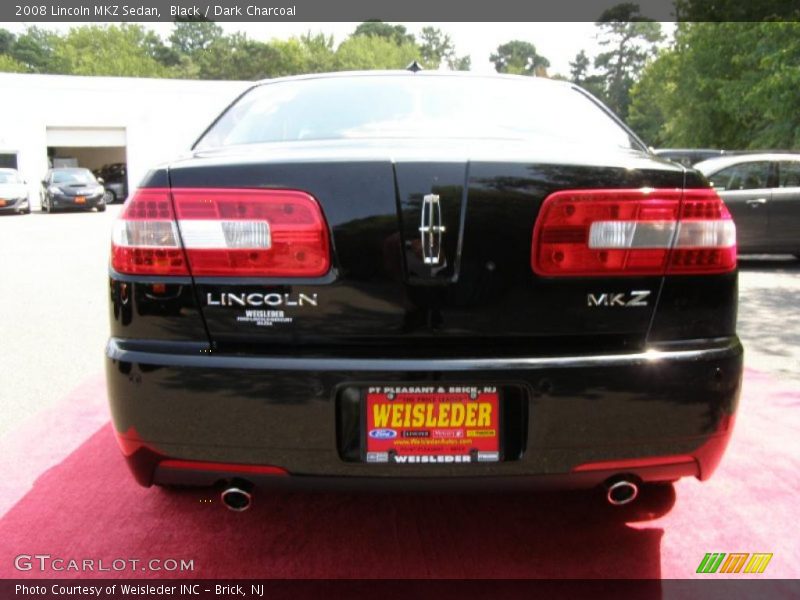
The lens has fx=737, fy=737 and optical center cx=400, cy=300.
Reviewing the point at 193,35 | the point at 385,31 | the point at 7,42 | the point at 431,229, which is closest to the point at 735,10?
the point at 431,229

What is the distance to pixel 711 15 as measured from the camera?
2086 centimetres

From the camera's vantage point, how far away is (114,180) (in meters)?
33.3

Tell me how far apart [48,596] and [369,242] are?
4.87 ft

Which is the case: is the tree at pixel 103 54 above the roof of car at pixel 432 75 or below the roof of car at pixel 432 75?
above

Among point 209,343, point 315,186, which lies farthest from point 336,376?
point 315,186

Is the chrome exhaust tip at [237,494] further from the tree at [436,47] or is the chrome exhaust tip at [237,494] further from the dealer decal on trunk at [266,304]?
the tree at [436,47]

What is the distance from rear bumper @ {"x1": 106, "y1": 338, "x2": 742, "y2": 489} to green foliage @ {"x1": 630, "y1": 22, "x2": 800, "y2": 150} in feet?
49.0

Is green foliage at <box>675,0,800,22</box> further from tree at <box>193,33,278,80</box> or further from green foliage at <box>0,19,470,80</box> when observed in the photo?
tree at <box>193,33,278,80</box>

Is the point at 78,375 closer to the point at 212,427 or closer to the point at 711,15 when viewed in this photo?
the point at 212,427

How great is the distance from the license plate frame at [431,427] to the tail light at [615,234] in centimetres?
41

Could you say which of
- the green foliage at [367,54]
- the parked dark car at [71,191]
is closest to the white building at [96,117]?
the parked dark car at [71,191]

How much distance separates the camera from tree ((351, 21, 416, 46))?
368ft

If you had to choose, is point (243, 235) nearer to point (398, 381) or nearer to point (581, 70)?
point (398, 381)

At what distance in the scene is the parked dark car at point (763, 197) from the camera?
9.13 meters
